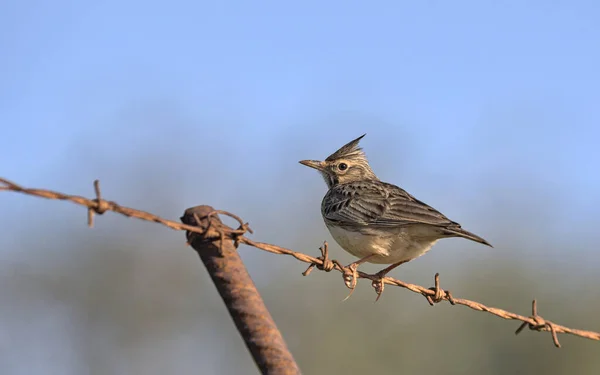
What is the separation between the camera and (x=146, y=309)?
2036 cm

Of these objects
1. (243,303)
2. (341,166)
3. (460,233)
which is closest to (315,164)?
(341,166)

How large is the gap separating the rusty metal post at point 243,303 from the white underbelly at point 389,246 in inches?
171

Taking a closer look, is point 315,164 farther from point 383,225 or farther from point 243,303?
point 243,303

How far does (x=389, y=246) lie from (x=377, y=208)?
0.46 m

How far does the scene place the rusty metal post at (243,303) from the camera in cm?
368

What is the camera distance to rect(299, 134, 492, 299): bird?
7.77 m

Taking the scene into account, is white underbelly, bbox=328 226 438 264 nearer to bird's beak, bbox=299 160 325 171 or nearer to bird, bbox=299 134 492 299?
bird, bbox=299 134 492 299

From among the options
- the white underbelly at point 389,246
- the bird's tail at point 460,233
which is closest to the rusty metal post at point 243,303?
the bird's tail at point 460,233

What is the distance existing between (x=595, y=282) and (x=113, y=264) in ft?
38.3

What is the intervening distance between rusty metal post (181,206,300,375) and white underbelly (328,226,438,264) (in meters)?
4.33

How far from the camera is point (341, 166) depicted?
34.1 ft

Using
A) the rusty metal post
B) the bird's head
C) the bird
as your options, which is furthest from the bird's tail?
the rusty metal post

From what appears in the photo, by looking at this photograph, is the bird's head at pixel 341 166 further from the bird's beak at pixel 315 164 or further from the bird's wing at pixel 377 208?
the bird's wing at pixel 377 208

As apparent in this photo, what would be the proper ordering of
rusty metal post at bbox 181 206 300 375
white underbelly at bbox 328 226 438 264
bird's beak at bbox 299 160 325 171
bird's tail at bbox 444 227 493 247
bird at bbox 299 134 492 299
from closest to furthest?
rusty metal post at bbox 181 206 300 375 → bird's tail at bbox 444 227 493 247 → bird at bbox 299 134 492 299 → white underbelly at bbox 328 226 438 264 → bird's beak at bbox 299 160 325 171
